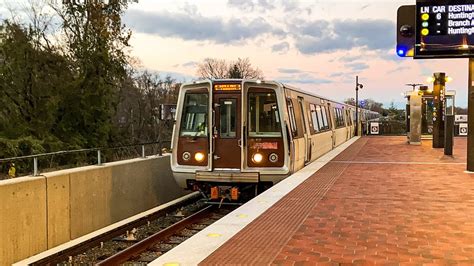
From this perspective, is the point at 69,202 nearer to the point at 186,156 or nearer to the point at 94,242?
the point at 94,242

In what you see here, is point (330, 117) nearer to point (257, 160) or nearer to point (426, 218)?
point (257, 160)

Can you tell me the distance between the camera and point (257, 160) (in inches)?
452

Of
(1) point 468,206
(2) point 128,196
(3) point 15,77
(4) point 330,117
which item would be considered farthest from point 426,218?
(3) point 15,77

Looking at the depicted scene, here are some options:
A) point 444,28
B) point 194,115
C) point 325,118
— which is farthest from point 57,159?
point 444,28

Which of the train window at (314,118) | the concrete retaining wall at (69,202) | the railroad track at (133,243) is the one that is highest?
the train window at (314,118)

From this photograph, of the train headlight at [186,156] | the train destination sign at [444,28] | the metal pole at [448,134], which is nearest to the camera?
the train destination sign at [444,28]

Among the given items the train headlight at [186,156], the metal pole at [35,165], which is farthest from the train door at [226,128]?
the metal pole at [35,165]

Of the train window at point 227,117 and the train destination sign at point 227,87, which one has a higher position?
the train destination sign at point 227,87

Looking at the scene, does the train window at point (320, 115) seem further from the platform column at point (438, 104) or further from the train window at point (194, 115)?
the train window at point (194, 115)

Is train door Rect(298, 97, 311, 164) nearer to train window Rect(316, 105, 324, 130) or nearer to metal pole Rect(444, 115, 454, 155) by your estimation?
train window Rect(316, 105, 324, 130)

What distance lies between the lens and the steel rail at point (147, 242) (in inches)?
320

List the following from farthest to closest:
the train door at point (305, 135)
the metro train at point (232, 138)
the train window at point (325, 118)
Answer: the train window at point (325, 118) < the train door at point (305, 135) < the metro train at point (232, 138)

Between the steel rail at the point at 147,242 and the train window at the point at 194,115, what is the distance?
1.91 metres

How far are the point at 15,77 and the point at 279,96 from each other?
22491 mm
